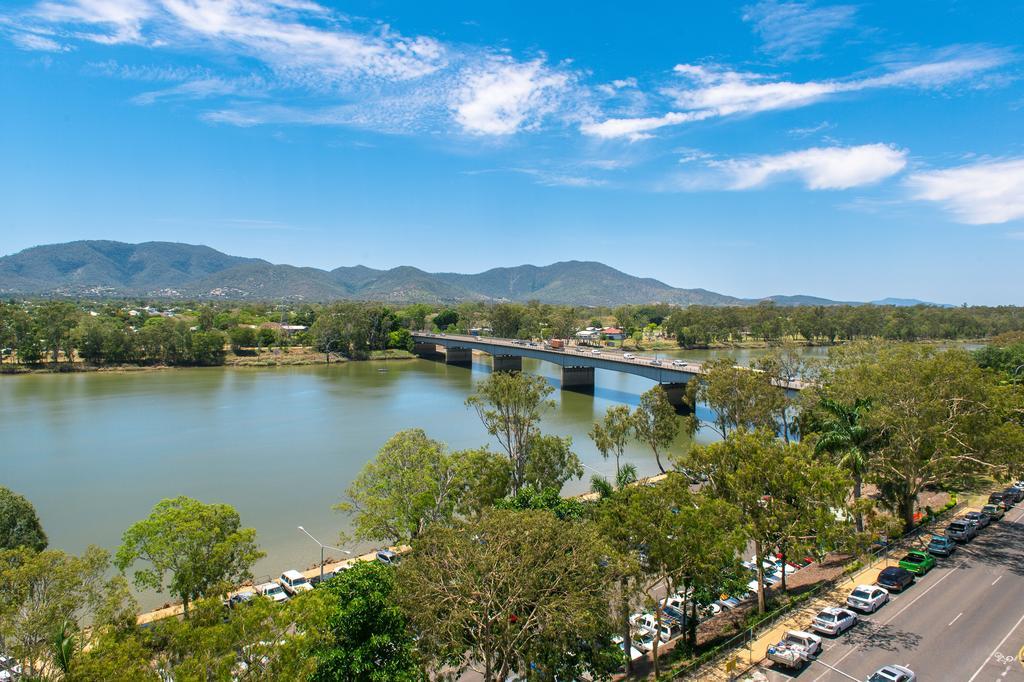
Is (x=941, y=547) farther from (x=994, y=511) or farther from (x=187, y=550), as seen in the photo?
(x=187, y=550)

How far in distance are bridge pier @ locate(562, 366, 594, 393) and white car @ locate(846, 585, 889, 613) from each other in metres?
49.2

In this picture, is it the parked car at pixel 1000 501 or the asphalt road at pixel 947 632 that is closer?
the asphalt road at pixel 947 632

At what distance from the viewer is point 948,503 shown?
78.9 ft

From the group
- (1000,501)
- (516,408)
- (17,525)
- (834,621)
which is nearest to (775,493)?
(834,621)

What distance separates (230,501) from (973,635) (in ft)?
94.6

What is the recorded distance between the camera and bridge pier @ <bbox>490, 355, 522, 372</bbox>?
7774cm

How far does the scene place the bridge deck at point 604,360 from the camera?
2028 inches

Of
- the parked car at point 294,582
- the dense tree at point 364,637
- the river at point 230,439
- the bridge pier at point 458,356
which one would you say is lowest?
the river at point 230,439

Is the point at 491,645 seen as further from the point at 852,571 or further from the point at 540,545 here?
the point at 852,571

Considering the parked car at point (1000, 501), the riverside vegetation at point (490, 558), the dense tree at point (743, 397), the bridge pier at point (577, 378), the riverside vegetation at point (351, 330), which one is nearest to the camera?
the riverside vegetation at point (490, 558)

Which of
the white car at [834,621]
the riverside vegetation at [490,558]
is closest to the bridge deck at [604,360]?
the riverside vegetation at [490,558]

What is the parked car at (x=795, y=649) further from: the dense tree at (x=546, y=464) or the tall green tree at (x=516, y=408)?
the tall green tree at (x=516, y=408)

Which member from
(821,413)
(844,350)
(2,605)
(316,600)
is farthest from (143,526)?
(844,350)

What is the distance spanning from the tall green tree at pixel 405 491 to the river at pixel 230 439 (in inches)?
199
